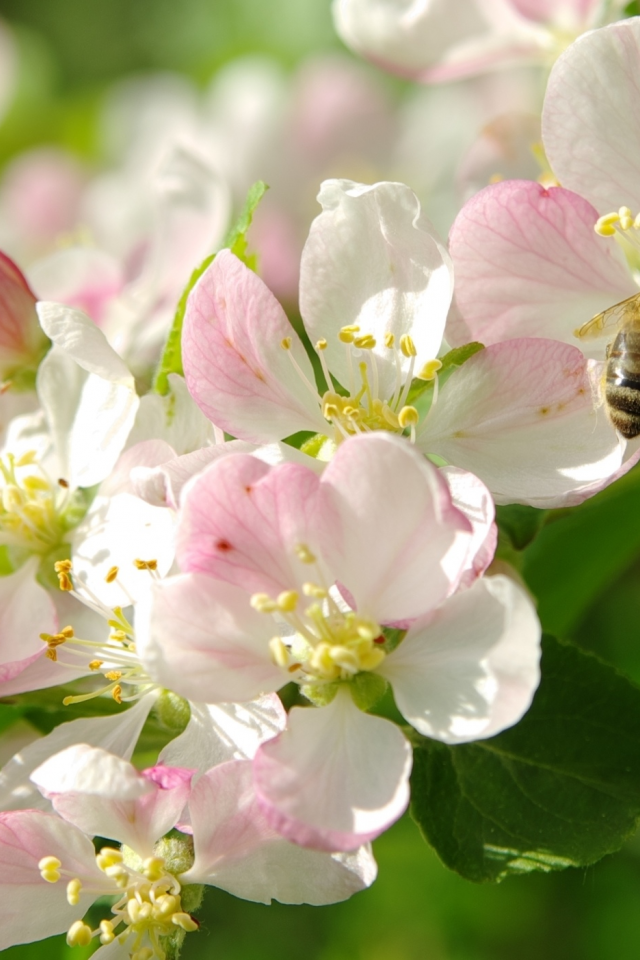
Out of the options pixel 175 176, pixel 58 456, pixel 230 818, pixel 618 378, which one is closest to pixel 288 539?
pixel 230 818

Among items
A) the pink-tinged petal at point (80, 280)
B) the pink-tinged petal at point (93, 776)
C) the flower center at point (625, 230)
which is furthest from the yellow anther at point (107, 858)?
the pink-tinged petal at point (80, 280)

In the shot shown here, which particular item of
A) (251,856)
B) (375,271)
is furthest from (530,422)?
(251,856)

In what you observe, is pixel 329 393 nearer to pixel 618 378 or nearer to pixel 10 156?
pixel 618 378

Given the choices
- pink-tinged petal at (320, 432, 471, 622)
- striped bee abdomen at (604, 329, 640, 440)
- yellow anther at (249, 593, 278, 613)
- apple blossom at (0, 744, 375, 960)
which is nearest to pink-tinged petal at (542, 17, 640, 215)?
striped bee abdomen at (604, 329, 640, 440)

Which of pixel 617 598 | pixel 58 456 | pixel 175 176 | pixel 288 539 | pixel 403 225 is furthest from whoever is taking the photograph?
pixel 617 598

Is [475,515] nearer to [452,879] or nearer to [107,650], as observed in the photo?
[107,650]

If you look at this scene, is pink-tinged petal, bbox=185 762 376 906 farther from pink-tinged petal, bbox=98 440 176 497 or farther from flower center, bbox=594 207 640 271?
flower center, bbox=594 207 640 271
